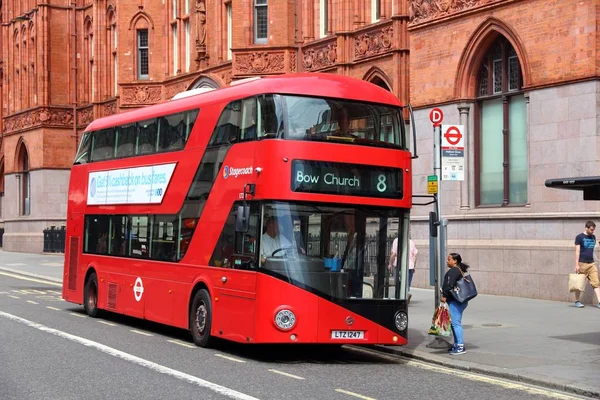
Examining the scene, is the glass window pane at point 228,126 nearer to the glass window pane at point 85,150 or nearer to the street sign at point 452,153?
the street sign at point 452,153

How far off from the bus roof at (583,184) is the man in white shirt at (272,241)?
11.4 feet

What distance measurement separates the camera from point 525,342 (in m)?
16.0

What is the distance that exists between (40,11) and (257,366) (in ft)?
135

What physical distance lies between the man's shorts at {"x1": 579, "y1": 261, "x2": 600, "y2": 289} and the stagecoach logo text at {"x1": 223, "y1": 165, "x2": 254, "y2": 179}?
27.0 feet

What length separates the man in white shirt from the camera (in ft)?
46.7

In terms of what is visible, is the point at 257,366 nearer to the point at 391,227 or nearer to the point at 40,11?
the point at 391,227

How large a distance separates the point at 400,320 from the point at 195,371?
3071mm

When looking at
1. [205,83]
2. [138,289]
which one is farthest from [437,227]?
[205,83]

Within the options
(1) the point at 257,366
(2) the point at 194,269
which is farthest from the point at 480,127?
(1) the point at 257,366

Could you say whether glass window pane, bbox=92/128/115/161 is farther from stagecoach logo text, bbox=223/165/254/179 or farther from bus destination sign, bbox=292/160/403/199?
bus destination sign, bbox=292/160/403/199

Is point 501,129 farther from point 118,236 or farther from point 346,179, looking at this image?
point 346,179

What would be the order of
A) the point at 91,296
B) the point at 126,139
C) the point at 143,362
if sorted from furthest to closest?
the point at 91,296
the point at 126,139
the point at 143,362

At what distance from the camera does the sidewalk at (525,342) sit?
12914 millimetres

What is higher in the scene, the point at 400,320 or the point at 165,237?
the point at 165,237
